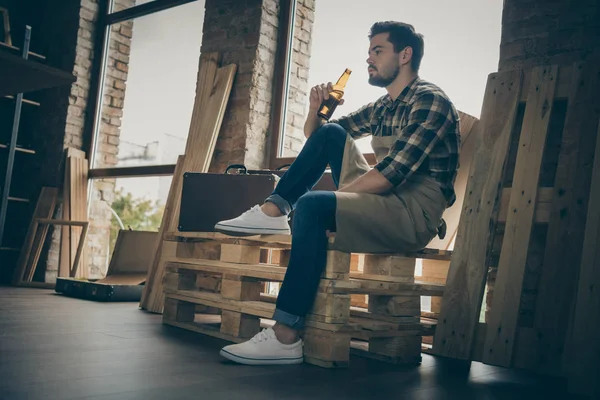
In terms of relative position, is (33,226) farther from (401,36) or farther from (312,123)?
(401,36)

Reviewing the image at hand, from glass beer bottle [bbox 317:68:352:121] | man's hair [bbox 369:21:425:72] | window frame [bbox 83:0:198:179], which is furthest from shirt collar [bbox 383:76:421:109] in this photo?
window frame [bbox 83:0:198:179]

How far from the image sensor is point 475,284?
2.65 metres

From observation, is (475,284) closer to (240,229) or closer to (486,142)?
(486,142)

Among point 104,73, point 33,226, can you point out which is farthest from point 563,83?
point 33,226

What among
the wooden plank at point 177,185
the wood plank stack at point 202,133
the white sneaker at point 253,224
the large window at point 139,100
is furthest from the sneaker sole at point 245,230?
the large window at point 139,100

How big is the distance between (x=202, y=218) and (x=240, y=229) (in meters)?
1.03

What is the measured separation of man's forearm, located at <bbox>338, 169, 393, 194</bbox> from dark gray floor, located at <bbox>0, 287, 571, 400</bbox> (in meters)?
0.70

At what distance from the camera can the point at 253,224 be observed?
8.11 feet

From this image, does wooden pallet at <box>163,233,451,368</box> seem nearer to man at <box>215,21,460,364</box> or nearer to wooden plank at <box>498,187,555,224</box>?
man at <box>215,21,460,364</box>

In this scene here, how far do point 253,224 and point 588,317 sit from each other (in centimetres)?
136

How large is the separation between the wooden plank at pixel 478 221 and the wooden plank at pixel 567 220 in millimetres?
263

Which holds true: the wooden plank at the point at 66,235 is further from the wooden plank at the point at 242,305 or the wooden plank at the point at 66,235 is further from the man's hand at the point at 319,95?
the man's hand at the point at 319,95

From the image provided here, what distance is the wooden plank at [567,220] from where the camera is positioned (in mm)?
2404

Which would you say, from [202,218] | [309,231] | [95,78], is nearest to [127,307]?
[202,218]
